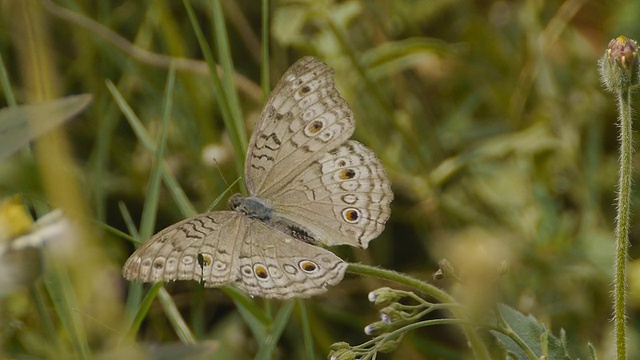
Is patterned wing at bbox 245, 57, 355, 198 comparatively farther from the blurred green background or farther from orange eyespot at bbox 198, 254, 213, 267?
the blurred green background

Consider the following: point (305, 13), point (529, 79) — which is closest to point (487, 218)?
point (529, 79)

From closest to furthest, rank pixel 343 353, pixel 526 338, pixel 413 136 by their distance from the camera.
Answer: pixel 343 353, pixel 526 338, pixel 413 136

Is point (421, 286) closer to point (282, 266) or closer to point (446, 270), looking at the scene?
point (446, 270)

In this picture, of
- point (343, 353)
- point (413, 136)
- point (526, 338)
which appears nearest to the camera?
point (343, 353)

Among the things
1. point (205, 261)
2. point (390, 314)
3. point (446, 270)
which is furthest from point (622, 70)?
point (205, 261)

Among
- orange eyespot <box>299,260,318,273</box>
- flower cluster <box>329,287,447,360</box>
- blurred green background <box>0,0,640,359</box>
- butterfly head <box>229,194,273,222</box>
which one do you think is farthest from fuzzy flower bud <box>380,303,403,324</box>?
blurred green background <box>0,0,640,359</box>

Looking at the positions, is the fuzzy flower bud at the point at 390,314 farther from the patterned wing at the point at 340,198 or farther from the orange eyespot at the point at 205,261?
the orange eyespot at the point at 205,261
